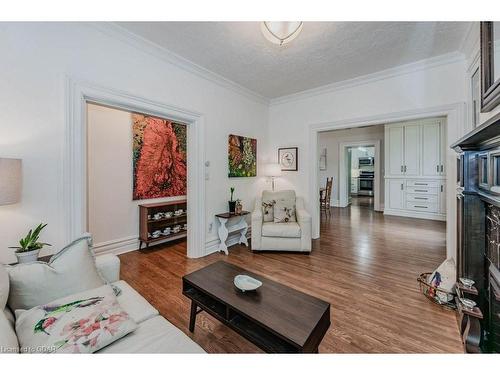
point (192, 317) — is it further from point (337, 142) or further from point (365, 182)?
point (365, 182)

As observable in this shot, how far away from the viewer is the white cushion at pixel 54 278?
109 centimetres

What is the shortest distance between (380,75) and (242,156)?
240 centimetres

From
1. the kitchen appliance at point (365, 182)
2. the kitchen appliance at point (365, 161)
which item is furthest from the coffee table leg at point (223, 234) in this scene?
the kitchen appliance at point (365, 161)

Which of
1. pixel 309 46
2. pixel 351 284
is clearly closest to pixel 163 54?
pixel 309 46

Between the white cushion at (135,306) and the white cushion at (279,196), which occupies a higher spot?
the white cushion at (279,196)

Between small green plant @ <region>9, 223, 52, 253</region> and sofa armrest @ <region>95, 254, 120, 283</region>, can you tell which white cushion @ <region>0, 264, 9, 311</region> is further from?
small green plant @ <region>9, 223, 52, 253</region>

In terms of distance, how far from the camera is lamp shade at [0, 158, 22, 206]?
135cm

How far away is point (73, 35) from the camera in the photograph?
198 cm

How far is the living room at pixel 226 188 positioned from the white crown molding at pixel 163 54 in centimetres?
2

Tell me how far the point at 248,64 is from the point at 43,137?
94.0 inches

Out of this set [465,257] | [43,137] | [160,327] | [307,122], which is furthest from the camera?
[307,122]

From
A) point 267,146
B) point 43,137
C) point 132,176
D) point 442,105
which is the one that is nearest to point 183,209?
point 132,176

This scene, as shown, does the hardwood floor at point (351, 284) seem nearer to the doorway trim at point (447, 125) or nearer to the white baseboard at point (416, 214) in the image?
the doorway trim at point (447, 125)

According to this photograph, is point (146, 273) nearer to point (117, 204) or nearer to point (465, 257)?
point (117, 204)
